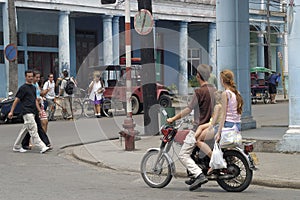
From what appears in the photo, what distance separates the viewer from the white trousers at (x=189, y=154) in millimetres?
9086

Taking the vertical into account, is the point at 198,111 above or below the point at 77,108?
above

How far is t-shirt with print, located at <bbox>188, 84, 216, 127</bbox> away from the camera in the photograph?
9.27 meters

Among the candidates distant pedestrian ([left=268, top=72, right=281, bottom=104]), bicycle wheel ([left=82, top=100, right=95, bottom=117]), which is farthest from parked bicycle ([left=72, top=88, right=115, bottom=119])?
distant pedestrian ([left=268, top=72, right=281, bottom=104])

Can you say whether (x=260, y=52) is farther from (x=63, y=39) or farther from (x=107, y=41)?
(x=63, y=39)

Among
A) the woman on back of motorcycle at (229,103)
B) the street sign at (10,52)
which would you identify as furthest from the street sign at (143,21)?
the street sign at (10,52)

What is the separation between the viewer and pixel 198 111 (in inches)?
368

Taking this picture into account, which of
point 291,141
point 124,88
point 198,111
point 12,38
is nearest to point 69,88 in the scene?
point 124,88

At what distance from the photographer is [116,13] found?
32562 mm

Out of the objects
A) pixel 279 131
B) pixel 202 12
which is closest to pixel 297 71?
pixel 279 131

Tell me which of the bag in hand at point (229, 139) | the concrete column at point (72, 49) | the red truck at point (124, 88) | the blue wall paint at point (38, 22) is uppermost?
the blue wall paint at point (38, 22)

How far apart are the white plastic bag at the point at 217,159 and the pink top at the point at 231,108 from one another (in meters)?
0.51

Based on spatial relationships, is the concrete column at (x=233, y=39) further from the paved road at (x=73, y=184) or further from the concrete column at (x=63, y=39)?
the concrete column at (x=63, y=39)

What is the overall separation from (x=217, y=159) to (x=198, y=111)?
33.7 inches

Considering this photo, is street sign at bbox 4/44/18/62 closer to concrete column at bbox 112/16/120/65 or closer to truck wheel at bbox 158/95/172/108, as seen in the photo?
truck wheel at bbox 158/95/172/108
